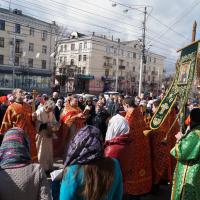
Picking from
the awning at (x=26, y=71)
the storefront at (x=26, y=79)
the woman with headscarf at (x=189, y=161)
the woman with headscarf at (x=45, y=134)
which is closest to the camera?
the woman with headscarf at (x=189, y=161)

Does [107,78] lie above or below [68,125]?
above

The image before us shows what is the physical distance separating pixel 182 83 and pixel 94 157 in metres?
2.41

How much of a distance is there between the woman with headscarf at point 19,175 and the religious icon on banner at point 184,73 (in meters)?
2.54

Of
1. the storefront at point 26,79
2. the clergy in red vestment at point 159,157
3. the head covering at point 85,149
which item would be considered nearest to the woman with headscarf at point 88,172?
the head covering at point 85,149

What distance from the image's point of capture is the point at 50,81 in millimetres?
53062

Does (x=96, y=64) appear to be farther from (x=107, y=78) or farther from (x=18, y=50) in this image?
(x=18, y=50)

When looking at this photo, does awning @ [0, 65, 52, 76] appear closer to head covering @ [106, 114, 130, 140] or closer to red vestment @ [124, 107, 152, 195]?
red vestment @ [124, 107, 152, 195]

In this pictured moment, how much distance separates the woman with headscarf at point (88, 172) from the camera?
2.41 m

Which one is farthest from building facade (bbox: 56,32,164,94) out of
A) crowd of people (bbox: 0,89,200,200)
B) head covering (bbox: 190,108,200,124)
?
head covering (bbox: 190,108,200,124)

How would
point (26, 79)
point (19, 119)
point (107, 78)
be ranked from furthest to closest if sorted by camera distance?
point (107, 78) → point (26, 79) → point (19, 119)

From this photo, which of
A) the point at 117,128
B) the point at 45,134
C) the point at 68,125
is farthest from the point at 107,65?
the point at 117,128

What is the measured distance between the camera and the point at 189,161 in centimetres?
380

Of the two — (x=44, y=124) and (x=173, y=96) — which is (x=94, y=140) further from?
(x=44, y=124)

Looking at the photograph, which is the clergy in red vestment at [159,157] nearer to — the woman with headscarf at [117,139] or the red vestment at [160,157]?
the red vestment at [160,157]
